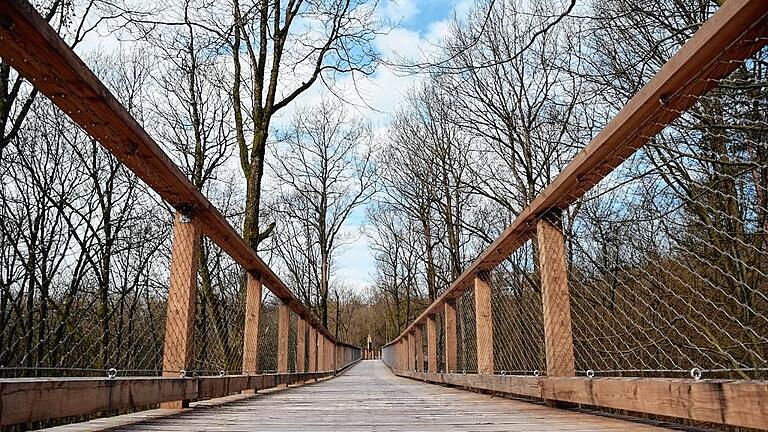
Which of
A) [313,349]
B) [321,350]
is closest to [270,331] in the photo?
[313,349]

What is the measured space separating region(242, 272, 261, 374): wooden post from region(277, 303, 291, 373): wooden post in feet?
5.02

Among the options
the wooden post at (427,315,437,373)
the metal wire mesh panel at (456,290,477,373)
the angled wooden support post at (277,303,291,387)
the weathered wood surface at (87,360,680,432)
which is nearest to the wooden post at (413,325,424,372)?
the wooden post at (427,315,437,373)

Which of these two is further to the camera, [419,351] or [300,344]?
[419,351]

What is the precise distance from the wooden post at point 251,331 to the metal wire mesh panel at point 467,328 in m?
1.97

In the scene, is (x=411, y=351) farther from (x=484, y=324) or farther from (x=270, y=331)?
(x=484, y=324)

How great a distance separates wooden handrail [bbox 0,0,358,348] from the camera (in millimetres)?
1514

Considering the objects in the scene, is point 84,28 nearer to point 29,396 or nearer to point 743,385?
point 29,396

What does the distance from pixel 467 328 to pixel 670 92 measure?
432cm

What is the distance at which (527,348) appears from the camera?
13.7 ft

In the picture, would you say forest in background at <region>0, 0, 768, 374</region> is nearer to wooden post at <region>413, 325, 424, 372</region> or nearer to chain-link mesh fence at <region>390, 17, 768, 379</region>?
chain-link mesh fence at <region>390, 17, 768, 379</region>

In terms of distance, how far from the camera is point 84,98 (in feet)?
6.11

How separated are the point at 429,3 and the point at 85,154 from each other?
6161 millimetres

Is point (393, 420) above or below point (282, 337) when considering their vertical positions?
below

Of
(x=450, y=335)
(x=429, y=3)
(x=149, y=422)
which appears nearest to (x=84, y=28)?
(x=429, y=3)
